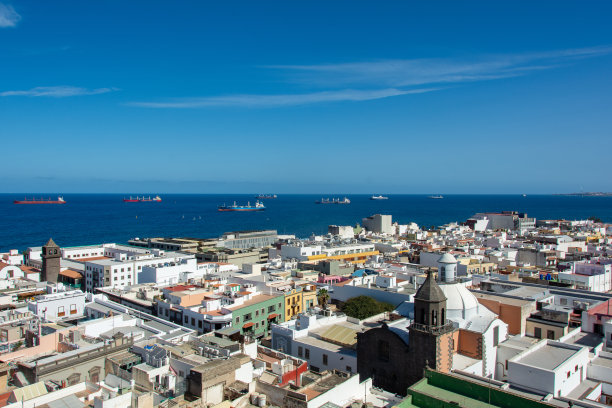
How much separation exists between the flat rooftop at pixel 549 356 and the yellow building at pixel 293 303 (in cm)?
2343

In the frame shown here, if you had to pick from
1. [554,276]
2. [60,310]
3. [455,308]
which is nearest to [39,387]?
[60,310]

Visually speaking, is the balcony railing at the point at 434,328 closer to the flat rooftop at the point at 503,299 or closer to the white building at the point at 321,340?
the white building at the point at 321,340

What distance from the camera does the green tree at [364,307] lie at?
36875mm

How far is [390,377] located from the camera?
25141 millimetres

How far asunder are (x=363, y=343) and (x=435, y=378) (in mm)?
6790

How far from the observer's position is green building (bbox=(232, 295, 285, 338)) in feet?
122

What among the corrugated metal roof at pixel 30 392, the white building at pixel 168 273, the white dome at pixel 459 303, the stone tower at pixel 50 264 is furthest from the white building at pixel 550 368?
the stone tower at pixel 50 264

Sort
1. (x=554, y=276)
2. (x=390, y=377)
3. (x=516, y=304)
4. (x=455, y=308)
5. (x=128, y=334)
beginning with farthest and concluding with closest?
(x=554, y=276) < (x=516, y=304) < (x=128, y=334) < (x=455, y=308) < (x=390, y=377)

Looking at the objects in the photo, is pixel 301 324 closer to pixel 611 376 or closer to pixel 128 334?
pixel 128 334

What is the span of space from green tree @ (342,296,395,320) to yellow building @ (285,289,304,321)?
636cm

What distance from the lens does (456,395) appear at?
1939 cm

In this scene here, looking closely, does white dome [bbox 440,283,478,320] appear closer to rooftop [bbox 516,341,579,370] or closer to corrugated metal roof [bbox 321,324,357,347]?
rooftop [bbox 516,341,579,370]

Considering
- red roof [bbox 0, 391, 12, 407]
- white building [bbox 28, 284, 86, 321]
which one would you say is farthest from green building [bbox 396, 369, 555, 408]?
white building [bbox 28, 284, 86, 321]

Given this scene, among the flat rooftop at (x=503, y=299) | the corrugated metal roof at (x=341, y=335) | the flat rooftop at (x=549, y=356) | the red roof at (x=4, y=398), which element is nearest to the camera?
the red roof at (x=4, y=398)
